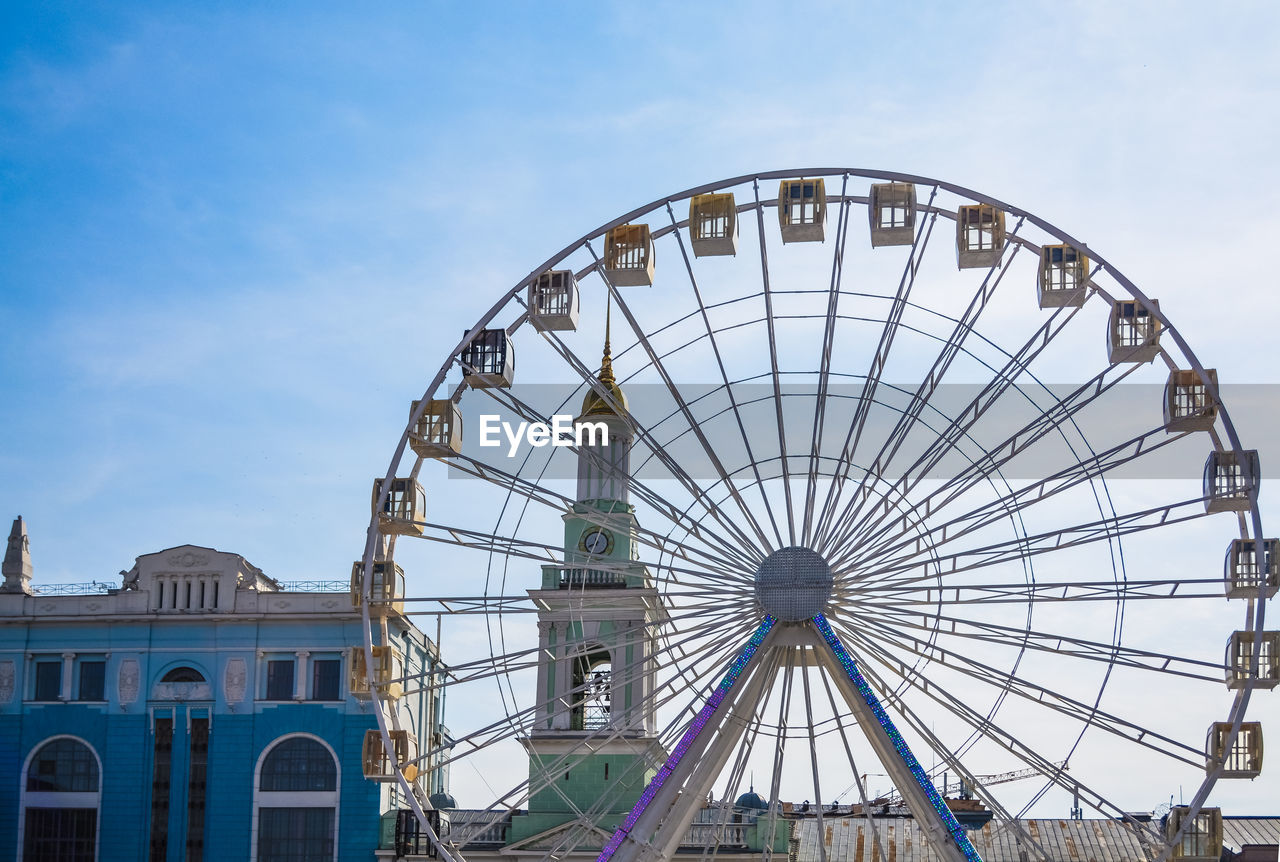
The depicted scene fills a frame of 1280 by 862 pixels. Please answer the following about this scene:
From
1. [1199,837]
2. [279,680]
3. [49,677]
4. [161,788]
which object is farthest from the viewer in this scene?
[49,677]

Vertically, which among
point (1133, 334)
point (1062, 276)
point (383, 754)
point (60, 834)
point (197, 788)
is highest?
point (1062, 276)

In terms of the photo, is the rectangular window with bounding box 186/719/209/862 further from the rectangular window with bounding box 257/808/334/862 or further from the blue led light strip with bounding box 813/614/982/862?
the blue led light strip with bounding box 813/614/982/862

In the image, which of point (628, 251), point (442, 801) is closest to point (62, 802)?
point (442, 801)

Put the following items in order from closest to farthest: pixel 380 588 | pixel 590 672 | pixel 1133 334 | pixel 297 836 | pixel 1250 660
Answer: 1. pixel 1250 660
2. pixel 1133 334
3. pixel 380 588
4. pixel 590 672
5. pixel 297 836

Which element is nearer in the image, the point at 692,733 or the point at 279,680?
the point at 692,733

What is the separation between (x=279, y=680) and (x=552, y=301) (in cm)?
3002

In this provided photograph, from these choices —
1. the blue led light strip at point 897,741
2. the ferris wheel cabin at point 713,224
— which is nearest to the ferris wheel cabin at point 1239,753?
the blue led light strip at point 897,741

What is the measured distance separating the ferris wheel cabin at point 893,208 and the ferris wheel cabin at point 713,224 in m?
2.89

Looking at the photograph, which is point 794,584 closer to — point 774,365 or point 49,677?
point 774,365

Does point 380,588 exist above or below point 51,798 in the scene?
above

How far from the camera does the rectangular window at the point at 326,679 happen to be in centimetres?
6894

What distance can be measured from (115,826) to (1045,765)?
39112 mm

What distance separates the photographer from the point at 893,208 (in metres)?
42.9

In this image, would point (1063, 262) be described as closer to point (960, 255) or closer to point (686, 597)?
point (960, 255)
